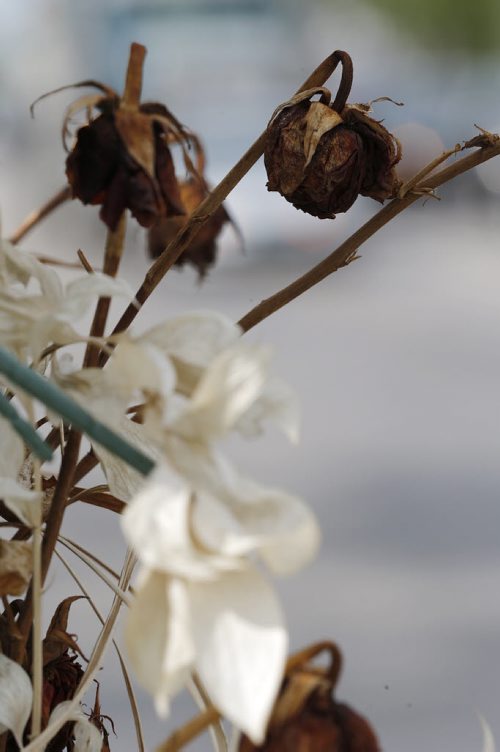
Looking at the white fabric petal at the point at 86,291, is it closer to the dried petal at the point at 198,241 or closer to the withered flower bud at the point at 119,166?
the withered flower bud at the point at 119,166

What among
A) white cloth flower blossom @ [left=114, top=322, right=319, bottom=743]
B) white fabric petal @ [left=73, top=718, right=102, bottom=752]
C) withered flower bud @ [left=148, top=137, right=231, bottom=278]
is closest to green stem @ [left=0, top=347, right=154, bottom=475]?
white cloth flower blossom @ [left=114, top=322, right=319, bottom=743]

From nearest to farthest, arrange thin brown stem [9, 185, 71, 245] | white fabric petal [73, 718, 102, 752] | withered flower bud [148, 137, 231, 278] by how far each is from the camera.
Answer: white fabric petal [73, 718, 102, 752] < thin brown stem [9, 185, 71, 245] < withered flower bud [148, 137, 231, 278]

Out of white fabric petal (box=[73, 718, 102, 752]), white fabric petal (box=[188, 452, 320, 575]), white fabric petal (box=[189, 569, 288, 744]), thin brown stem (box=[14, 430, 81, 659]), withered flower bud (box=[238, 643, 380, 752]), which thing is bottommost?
white fabric petal (box=[73, 718, 102, 752])

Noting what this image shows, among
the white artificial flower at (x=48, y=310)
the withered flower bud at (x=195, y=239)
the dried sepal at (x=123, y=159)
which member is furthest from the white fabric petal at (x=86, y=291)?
the withered flower bud at (x=195, y=239)

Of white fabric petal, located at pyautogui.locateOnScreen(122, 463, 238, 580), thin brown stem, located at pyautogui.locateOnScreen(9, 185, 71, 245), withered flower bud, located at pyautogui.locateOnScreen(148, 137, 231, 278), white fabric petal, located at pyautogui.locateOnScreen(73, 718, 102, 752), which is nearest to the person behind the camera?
white fabric petal, located at pyautogui.locateOnScreen(122, 463, 238, 580)

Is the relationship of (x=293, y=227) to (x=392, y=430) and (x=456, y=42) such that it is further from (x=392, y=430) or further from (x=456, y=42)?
(x=456, y=42)

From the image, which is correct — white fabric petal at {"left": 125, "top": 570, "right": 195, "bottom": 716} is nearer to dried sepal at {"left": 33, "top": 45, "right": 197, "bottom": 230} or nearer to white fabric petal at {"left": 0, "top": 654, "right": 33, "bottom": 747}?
white fabric petal at {"left": 0, "top": 654, "right": 33, "bottom": 747}

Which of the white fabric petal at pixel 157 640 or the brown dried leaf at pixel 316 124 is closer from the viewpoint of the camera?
the white fabric petal at pixel 157 640
